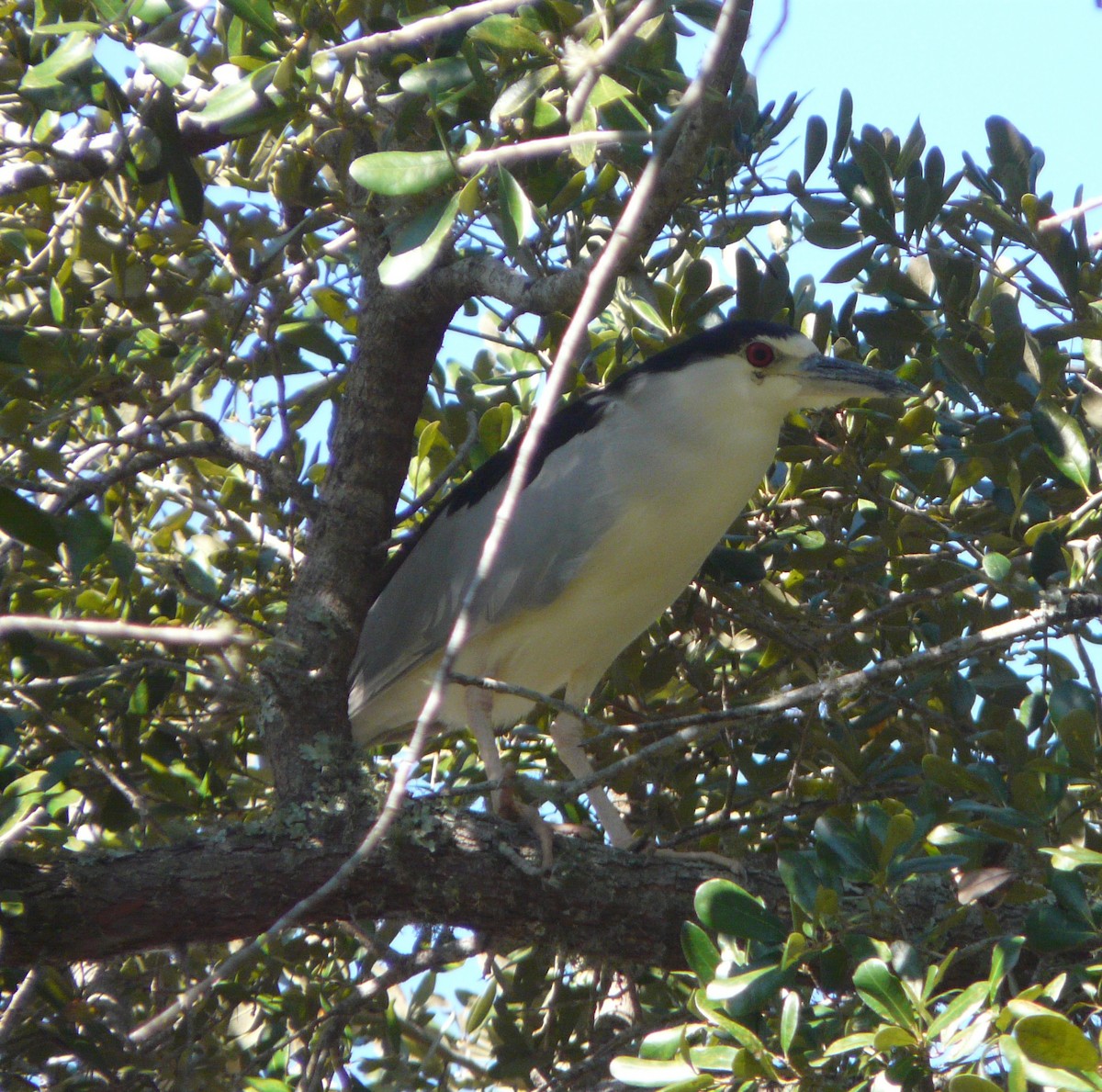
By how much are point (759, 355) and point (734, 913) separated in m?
1.53

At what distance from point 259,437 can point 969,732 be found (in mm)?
1980

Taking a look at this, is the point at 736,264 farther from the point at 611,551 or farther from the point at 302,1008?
the point at 302,1008

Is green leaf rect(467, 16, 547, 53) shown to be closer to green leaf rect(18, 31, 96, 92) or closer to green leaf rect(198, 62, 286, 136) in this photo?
green leaf rect(198, 62, 286, 136)

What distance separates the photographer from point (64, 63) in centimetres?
191

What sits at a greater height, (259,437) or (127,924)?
(259,437)

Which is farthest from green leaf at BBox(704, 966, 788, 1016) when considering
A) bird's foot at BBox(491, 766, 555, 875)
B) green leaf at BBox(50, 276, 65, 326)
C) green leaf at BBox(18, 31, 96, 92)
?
green leaf at BBox(50, 276, 65, 326)

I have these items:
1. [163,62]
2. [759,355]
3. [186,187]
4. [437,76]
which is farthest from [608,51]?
[759,355]

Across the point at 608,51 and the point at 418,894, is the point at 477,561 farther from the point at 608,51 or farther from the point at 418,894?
the point at 608,51

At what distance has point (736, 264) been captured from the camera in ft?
8.80

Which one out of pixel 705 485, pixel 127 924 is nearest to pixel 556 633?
pixel 705 485

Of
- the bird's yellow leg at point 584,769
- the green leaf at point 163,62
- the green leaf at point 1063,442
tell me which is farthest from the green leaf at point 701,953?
the green leaf at point 163,62

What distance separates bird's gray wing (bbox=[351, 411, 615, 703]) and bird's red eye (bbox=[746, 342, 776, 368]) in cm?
43

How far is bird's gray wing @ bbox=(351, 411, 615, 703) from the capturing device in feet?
9.70

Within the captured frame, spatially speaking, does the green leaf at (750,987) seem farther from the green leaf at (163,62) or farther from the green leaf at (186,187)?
the green leaf at (186,187)
